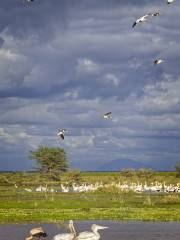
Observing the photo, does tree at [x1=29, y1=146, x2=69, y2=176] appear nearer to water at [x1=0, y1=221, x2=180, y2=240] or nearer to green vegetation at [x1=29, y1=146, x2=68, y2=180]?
green vegetation at [x1=29, y1=146, x2=68, y2=180]

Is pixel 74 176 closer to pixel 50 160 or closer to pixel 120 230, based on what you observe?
pixel 50 160

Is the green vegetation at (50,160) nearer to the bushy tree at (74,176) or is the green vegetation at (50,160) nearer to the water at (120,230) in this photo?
the bushy tree at (74,176)

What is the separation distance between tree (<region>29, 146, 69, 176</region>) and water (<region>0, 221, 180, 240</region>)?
7281cm

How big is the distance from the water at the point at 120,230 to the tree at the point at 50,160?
72810 mm

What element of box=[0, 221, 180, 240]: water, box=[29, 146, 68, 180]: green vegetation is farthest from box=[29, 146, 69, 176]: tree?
box=[0, 221, 180, 240]: water

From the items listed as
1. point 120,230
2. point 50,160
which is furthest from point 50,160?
point 120,230

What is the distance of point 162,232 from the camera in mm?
34750

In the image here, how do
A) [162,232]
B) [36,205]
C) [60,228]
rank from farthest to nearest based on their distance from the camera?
[36,205]
[60,228]
[162,232]

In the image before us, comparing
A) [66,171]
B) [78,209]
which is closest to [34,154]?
[66,171]

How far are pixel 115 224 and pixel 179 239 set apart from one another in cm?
759

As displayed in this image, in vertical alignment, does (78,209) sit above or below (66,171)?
below

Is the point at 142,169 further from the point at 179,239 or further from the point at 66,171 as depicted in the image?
the point at 179,239

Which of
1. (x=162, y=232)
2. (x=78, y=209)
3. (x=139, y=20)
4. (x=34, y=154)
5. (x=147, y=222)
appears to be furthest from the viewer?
(x=34, y=154)

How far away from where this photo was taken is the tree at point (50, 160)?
113 metres
